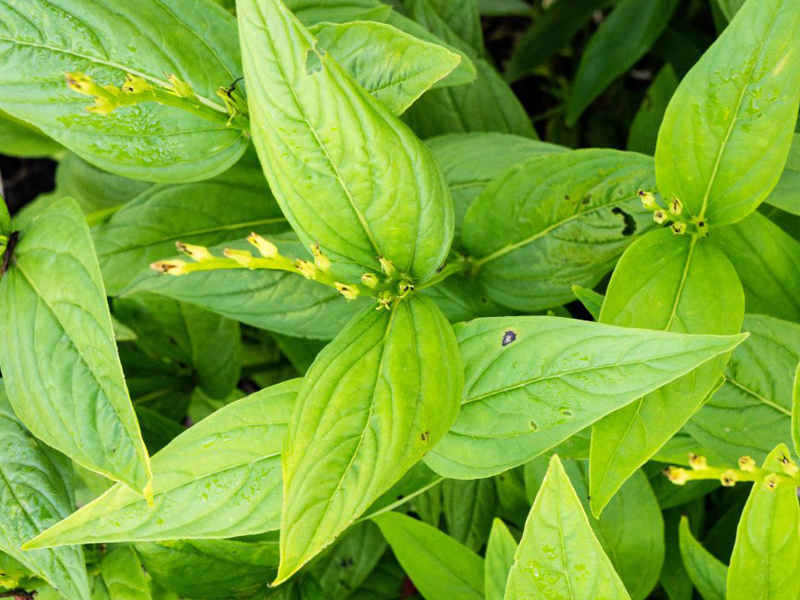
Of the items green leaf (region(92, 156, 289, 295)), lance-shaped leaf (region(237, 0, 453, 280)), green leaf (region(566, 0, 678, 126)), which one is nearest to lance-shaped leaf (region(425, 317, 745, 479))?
lance-shaped leaf (region(237, 0, 453, 280))

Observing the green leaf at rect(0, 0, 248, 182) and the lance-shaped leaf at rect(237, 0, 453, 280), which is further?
the green leaf at rect(0, 0, 248, 182)

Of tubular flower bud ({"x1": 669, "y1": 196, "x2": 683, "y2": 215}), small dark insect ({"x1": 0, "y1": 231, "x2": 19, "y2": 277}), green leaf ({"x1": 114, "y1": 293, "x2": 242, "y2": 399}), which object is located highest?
tubular flower bud ({"x1": 669, "y1": 196, "x2": 683, "y2": 215})

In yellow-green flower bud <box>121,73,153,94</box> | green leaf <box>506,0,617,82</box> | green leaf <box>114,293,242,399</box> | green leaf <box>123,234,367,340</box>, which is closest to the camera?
yellow-green flower bud <box>121,73,153,94</box>

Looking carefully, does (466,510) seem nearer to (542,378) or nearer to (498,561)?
(498,561)

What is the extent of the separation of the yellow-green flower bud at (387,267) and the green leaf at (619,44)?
81 centimetres

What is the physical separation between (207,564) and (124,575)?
10cm

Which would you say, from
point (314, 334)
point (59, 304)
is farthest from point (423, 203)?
point (59, 304)

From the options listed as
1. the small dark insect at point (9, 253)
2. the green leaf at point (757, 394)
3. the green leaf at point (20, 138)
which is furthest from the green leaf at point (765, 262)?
the green leaf at point (20, 138)

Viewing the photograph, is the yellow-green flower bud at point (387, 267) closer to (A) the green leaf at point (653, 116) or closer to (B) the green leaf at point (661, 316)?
(B) the green leaf at point (661, 316)

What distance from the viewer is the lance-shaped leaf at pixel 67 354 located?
0.75 meters

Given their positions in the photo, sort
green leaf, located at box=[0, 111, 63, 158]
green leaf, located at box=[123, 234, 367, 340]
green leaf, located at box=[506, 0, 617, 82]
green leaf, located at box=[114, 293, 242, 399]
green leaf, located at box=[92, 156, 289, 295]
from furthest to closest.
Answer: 1. green leaf, located at box=[506, 0, 617, 82]
2. green leaf, located at box=[0, 111, 63, 158]
3. green leaf, located at box=[114, 293, 242, 399]
4. green leaf, located at box=[92, 156, 289, 295]
5. green leaf, located at box=[123, 234, 367, 340]

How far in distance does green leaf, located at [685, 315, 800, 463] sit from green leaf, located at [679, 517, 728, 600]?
4.9 inches

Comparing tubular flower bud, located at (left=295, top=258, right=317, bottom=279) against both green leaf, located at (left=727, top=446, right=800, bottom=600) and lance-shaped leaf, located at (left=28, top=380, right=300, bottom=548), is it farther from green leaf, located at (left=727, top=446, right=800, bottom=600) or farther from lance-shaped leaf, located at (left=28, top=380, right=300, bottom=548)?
green leaf, located at (left=727, top=446, right=800, bottom=600)

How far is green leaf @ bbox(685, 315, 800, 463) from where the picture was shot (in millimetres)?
837
